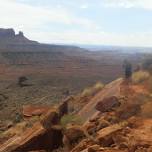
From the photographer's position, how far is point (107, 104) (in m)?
15.8

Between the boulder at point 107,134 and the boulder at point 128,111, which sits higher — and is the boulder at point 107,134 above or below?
below

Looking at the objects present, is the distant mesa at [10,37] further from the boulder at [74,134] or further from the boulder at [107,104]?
the boulder at [74,134]

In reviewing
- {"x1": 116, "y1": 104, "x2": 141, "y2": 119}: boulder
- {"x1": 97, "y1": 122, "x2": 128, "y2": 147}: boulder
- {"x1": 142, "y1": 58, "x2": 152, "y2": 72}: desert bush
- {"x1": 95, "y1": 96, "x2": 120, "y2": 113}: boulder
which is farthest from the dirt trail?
{"x1": 97, "y1": 122, "x2": 128, "y2": 147}: boulder

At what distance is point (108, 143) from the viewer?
12.2m

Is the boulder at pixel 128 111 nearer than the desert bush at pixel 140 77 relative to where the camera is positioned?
Yes

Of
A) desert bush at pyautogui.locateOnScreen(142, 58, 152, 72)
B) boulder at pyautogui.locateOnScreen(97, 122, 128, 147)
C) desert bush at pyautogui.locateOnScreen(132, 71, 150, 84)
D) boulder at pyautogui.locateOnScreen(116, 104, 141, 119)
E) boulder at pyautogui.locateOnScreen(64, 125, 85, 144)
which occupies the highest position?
desert bush at pyautogui.locateOnScreen(142, 58, 152, 72)

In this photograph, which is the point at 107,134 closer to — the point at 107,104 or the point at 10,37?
the point at 107,104

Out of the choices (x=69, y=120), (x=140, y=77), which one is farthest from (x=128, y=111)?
(x=140, y=77)

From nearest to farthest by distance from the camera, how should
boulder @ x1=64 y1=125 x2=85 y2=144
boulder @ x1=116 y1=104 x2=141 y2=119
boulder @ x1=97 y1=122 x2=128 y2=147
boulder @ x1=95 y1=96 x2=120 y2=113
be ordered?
boulder @ x1=97 y1=122 x2=128 y2=147 < boulder @ x1=64 y1=125 x2=85 y2=144 < boulder @ x1=116 y1=104 x2=141 y2=119 < boulder @ x1=95 y1=96 x2=120 y2=113

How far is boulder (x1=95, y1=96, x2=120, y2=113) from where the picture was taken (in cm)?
1561

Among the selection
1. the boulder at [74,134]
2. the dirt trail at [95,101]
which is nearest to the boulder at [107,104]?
the dirt trail at [95,101]

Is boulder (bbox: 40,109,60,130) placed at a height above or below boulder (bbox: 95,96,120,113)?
below

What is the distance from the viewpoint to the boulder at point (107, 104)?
15609 mm

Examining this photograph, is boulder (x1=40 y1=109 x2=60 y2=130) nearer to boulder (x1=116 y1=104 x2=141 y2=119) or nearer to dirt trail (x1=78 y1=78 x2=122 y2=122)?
dirt trail (x1=78 y1=78 x2=122 y2=122)
